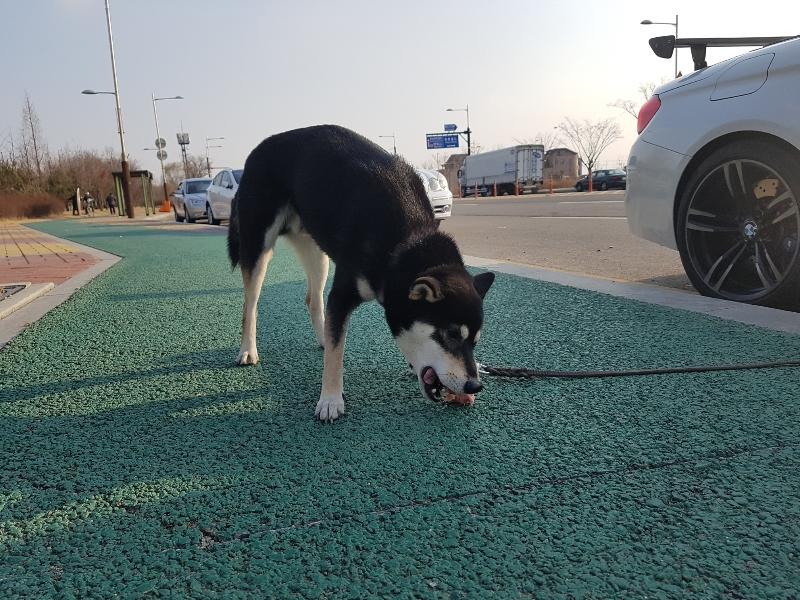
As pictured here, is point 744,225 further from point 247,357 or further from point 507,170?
point 507,170

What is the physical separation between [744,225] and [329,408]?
316cm

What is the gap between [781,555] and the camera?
4.57ft

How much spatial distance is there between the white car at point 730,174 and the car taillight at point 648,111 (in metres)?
0.01

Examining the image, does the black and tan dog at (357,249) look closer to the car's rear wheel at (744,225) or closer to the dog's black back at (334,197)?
the dog's black back at (334,197)

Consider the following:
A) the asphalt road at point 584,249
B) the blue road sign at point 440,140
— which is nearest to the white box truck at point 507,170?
the blue road sign at point 440,140

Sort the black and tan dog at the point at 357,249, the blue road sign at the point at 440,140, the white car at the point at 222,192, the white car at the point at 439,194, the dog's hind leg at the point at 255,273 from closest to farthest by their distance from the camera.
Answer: the black and tan dog at the point at 357,249 → the dog's hind leg at the point at 255,273 → the white car at the point at 439,194 → the white car at the point at 222,192 → the blue road sign at the point at 440,140

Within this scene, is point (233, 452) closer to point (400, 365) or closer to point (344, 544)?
point (344, 544)

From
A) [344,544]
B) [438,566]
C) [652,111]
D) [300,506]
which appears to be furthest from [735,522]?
[652,111]

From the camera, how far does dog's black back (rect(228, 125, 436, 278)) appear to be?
2676 millimetres

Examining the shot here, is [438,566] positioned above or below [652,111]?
below

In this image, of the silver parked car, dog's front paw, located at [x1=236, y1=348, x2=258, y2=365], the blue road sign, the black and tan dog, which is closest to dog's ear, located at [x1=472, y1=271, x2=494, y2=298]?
the black and tan dog

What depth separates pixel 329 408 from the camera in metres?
2.37

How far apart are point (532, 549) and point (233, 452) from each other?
1.11 metres

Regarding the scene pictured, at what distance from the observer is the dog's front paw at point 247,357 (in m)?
3.15
